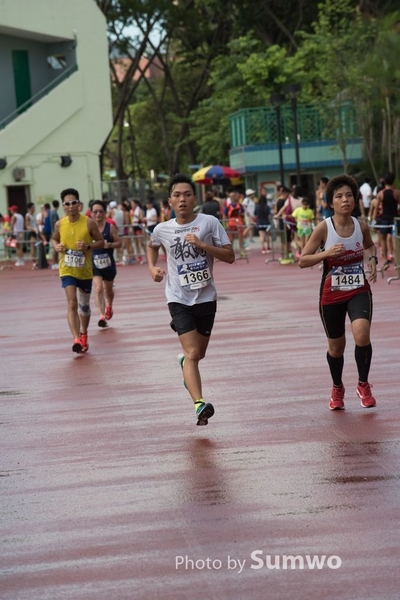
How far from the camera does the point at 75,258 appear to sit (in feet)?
52.2

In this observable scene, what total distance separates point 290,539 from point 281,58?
4912cm

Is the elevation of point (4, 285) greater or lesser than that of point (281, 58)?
lesser

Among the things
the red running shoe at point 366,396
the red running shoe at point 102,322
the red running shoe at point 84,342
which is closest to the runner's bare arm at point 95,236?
the red running shoe at point 84,342

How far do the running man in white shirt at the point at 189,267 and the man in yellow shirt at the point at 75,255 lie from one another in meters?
5.48

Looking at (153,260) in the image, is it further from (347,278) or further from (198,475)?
(198,475)

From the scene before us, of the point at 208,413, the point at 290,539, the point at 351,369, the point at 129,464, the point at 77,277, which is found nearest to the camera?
the point at 290,539

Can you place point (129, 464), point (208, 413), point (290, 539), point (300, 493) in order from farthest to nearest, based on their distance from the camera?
1. point (208, 413)
2. point (129, 464)
3. point (300, 493)
4. point (290, 539)

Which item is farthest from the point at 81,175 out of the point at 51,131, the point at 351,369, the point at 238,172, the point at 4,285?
the point at 351,369

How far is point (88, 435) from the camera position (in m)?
10.2

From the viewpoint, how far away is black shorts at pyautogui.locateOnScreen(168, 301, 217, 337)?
33.9 ft

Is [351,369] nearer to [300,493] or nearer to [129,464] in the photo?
[129,464]

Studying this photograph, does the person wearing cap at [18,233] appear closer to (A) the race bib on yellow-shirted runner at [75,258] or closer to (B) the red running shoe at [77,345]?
(A) the race bib on yellow-shirted runner at [75,258]

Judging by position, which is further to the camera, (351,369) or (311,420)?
(351,369)

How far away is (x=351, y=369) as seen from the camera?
42.7ft
